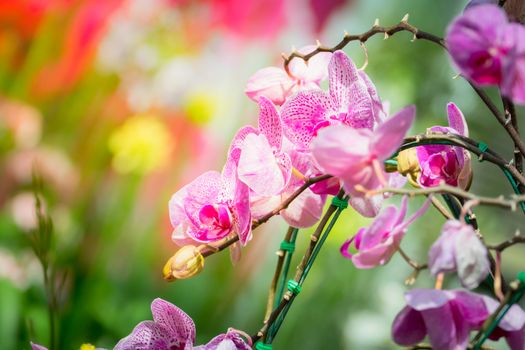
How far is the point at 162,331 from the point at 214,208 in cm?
7

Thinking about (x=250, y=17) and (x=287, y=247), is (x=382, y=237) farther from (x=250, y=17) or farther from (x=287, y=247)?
(x=250, y=17)

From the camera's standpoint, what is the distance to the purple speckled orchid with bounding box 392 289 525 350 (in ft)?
1.04

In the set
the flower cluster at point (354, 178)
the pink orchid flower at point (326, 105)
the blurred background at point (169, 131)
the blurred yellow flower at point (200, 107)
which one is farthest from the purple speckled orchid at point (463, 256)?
the blurred yellow flower at point (200, 107)

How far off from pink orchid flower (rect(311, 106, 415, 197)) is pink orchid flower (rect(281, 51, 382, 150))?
6cm

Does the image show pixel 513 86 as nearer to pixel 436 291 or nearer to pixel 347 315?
pixel 436 291

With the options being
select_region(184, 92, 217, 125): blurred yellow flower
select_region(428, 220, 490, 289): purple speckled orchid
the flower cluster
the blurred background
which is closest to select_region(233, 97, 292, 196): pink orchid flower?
the flower cluster

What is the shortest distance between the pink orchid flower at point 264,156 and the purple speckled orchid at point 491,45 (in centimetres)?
11

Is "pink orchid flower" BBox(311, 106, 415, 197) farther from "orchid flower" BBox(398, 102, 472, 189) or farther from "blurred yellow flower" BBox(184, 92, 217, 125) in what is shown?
"blurred yellow flower" BBox(184, 92, 217, 125)

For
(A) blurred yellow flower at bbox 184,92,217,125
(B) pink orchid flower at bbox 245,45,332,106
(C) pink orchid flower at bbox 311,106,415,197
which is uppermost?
(B) pink orchid flower at bbox 245,45,332,106

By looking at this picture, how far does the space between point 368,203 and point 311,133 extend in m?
0.05

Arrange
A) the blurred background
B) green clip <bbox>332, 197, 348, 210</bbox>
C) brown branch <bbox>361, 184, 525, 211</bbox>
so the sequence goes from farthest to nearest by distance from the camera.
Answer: the blurred background
green clip <bbox>332, 197, 348, 210</bbox>
brown branch <bbox>361, 184, 525, 211</bbox>

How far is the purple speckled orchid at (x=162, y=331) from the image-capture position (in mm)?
376

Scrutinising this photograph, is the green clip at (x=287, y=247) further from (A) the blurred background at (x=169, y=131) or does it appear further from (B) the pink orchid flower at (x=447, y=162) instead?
(A) the blurred background at (x=169, y=131)

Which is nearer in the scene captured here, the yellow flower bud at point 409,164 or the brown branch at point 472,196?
the brown branch at point 472,196
